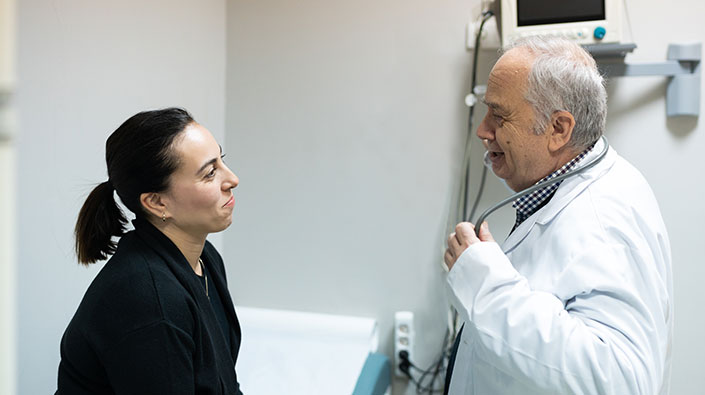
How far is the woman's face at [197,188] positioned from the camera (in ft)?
3.92

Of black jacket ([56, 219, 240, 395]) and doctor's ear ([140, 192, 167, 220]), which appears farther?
doctor's ear ([140, 192, 167, 220])

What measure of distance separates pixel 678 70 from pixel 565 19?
0.41m

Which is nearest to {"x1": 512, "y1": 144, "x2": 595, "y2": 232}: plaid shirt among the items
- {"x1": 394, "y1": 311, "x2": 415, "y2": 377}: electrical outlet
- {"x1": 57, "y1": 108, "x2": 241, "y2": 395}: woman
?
{"x1": 57, "y1": 108, "x2": 241, "y2": 395}: woman

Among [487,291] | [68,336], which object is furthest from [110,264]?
[487,291]

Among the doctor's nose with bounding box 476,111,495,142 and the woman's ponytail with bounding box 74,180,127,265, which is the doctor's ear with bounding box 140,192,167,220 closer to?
the woman's ponytail with bounding box 74,180,127,265

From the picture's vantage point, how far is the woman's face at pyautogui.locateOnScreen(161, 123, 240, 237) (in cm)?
120

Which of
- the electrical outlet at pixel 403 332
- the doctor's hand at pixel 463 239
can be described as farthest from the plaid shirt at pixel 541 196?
the electrical outlet at pixel 403 332

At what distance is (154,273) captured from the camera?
1.10 m

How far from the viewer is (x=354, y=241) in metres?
2.21

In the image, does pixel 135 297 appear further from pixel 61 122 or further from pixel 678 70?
pixel 678 70

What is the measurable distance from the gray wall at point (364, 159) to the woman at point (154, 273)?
36.0 inches

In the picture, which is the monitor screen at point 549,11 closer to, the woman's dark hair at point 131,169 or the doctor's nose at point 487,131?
the doctor's nose at point 487,131

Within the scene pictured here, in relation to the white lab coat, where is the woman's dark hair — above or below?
above

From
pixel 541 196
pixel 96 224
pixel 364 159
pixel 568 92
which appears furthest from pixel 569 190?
pixel 364 159
